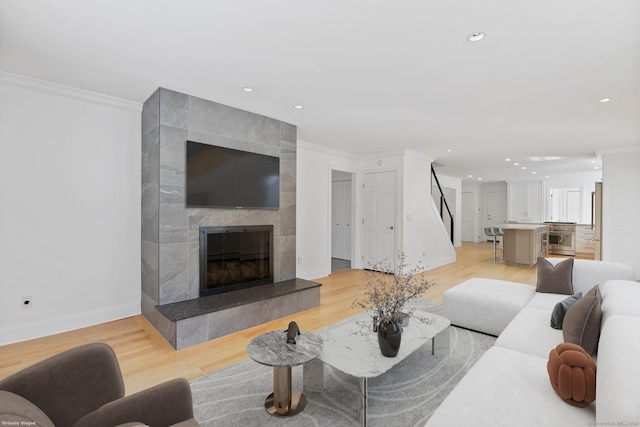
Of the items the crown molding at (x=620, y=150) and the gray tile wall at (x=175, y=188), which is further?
the crown molding at (x=620, y=150)

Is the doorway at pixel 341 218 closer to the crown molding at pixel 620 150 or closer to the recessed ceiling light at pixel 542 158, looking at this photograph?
the recessed ceiling light at pixel 542 158

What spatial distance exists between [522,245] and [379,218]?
3383mm

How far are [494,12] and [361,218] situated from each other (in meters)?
4.98

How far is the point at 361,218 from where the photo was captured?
21.9ft

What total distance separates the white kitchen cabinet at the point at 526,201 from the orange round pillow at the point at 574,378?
35.5 feet

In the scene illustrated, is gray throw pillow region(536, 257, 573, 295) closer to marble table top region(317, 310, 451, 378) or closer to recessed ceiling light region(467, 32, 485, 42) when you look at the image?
marble table top region(317, 310, 451, 378)

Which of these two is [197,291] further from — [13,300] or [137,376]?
[13,300]

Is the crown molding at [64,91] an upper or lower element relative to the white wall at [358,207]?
upper

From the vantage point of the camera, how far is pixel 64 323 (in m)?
3.17

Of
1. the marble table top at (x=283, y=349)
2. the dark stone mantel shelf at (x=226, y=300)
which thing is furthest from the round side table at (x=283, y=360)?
the dark stone mantel shelf at (x=226, y=300)

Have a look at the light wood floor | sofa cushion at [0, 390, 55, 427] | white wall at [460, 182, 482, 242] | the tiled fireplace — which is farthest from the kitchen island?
sofa cushion at [0, 390, 55, 427]

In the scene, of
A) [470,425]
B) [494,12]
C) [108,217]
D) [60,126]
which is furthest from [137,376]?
[494,12]

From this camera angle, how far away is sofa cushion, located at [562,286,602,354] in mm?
1855

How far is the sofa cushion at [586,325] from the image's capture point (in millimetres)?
1855
